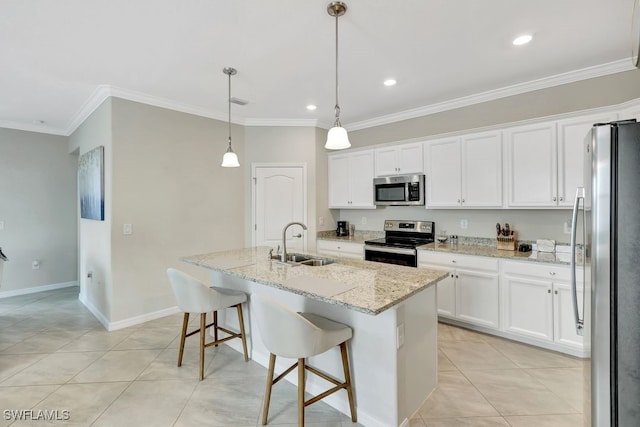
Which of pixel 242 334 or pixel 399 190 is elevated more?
pixel 399 190

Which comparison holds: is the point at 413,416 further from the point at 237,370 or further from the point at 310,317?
the point at 237,370

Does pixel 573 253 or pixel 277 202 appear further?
pixel 277 202

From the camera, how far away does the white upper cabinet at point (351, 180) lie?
Answer: 448cm

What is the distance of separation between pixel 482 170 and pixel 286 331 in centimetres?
288

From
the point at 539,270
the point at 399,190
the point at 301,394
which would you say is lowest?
the point at 301,394

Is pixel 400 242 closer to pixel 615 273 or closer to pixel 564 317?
pixel 564 317

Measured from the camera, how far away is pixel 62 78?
316 centimetres

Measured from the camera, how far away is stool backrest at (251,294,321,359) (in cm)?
168

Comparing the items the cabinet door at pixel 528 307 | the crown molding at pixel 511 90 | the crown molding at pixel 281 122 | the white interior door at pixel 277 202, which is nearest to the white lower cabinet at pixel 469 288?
the cabinet door at pixel 528 307

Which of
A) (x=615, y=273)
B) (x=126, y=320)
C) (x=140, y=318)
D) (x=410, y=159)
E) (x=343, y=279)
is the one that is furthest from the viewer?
(x=410, y=159)

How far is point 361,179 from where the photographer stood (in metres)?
4.56

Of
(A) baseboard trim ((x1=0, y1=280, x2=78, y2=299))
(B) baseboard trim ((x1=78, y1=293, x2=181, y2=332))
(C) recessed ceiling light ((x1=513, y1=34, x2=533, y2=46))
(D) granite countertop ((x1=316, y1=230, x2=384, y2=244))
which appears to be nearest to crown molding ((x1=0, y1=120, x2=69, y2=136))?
(A) baseboard trim ((x1=0, y1=280, x2=78, y2=299))

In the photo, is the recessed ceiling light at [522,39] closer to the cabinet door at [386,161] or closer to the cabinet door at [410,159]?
the cabinet door at [410,159]

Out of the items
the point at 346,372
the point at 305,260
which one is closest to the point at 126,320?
the point at 305,260
